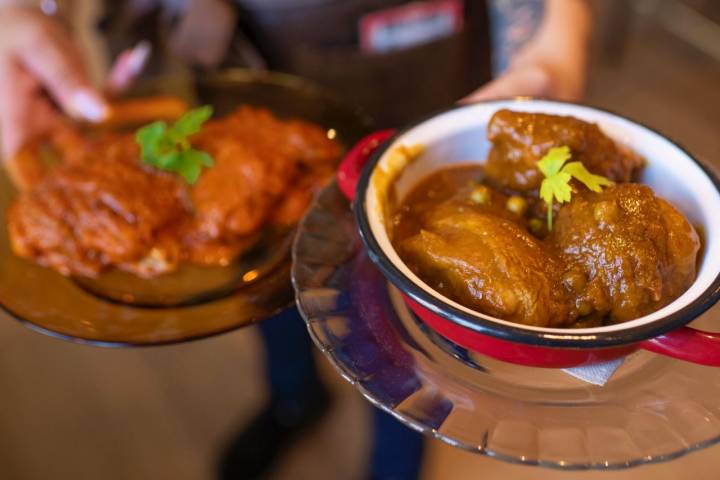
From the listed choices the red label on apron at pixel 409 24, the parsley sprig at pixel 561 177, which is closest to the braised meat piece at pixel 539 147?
the parsley sprig at pixel 561 177

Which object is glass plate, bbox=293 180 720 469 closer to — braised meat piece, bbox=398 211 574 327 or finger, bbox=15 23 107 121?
braised meat piece, bbox=398 211 574 327

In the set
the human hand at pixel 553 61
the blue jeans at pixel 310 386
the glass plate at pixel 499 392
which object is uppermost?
the human hand at pixel 553 61

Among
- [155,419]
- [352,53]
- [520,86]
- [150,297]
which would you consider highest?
[520,86]

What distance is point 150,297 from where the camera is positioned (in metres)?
1.07

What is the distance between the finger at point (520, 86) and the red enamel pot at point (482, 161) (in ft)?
0.55

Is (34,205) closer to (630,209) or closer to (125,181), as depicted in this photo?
(125,181)

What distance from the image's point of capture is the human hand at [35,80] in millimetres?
1374

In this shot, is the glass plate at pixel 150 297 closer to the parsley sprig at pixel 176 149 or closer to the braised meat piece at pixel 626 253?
the parsley sprig at pixel 176 149

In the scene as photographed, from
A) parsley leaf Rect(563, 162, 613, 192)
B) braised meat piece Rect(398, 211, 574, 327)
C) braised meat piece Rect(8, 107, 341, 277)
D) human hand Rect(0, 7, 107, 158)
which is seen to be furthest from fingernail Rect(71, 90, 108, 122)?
parsley leaf Rect(563, 162, 613, 192)

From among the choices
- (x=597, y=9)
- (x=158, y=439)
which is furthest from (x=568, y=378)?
(x=597, y=9)

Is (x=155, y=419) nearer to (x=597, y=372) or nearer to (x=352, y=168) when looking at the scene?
(x=352, y=168)

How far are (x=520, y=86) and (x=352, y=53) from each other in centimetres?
48

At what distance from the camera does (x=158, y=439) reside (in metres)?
1.76

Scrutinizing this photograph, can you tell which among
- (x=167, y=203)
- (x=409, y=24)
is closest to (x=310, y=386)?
(x=167, y=203)
